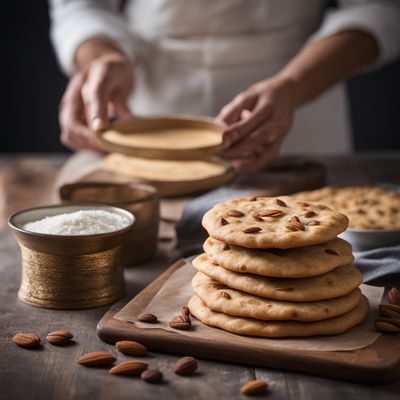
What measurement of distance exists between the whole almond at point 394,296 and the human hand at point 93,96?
113cm

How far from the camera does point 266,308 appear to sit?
4.25ft

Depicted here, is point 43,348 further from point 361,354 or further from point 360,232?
point 360,232

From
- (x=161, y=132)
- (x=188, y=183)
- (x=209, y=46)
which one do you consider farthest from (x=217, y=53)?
(x=188, y=183)

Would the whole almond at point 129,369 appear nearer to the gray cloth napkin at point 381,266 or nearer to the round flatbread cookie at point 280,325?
the round flatbread cookie at point 280,325

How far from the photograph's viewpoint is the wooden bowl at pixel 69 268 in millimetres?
1472

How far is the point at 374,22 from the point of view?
265 centimetres

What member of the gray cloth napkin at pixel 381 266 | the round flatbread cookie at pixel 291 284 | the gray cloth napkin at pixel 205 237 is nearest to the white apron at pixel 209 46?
the gray cloth napkin at pixel 205 237

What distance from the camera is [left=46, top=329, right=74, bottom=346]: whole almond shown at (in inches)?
53.0

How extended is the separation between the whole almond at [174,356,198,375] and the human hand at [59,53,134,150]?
1.18 metres

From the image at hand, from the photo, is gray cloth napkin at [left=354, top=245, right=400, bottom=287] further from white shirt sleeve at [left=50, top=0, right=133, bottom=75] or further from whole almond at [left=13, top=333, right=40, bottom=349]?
white shirt sleeve at [left=50, top=0, right=133, bottom=75]

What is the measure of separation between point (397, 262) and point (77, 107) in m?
1.28

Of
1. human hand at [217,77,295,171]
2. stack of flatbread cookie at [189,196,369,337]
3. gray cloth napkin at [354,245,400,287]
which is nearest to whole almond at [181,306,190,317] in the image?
stack of flatbread cookie at [189,196,369,337]

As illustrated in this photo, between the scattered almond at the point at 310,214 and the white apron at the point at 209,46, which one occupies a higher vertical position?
the white apron at the point at 209,46

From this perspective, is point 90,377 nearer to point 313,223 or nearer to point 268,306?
point 268,306
